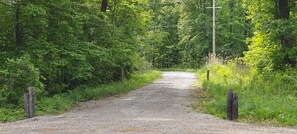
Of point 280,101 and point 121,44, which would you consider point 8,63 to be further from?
point 280,101

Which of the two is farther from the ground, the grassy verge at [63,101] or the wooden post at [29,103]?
the wooden post at [29,103]

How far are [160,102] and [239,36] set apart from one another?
4271 cm

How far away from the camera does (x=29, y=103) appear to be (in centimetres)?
1019

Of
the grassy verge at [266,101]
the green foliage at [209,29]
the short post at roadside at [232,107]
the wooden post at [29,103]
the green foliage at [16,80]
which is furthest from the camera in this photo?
the green foliage at [209,29]

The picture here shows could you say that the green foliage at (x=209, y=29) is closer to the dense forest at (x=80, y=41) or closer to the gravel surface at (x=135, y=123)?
the dense forest at (x=80, y=41)

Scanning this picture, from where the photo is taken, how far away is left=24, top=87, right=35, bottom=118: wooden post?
1013 centimetres

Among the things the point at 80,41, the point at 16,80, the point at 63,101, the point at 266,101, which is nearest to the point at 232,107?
the point at 266,101

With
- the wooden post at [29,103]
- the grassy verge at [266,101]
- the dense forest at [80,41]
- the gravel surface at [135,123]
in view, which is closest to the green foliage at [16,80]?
the dense forest at [80,41]

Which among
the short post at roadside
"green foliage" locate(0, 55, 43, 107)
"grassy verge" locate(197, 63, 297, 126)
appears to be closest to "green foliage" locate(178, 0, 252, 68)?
"grassy verge" locate(197, 63, 297, 126)

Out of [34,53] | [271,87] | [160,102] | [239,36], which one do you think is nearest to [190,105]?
[160,102]

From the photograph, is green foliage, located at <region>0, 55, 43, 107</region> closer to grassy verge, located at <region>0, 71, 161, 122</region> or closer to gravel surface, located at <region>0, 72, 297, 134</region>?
grassy verge, located at <region>0, 71, 161, 122</region>

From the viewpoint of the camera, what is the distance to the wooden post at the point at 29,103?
33.2ft

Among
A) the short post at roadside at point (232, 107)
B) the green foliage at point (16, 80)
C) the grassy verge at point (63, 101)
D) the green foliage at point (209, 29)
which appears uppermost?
the green foliage at point (209, 29)

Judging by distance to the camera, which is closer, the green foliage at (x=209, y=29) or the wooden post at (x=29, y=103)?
the wooden post at (x=29, y=103)
